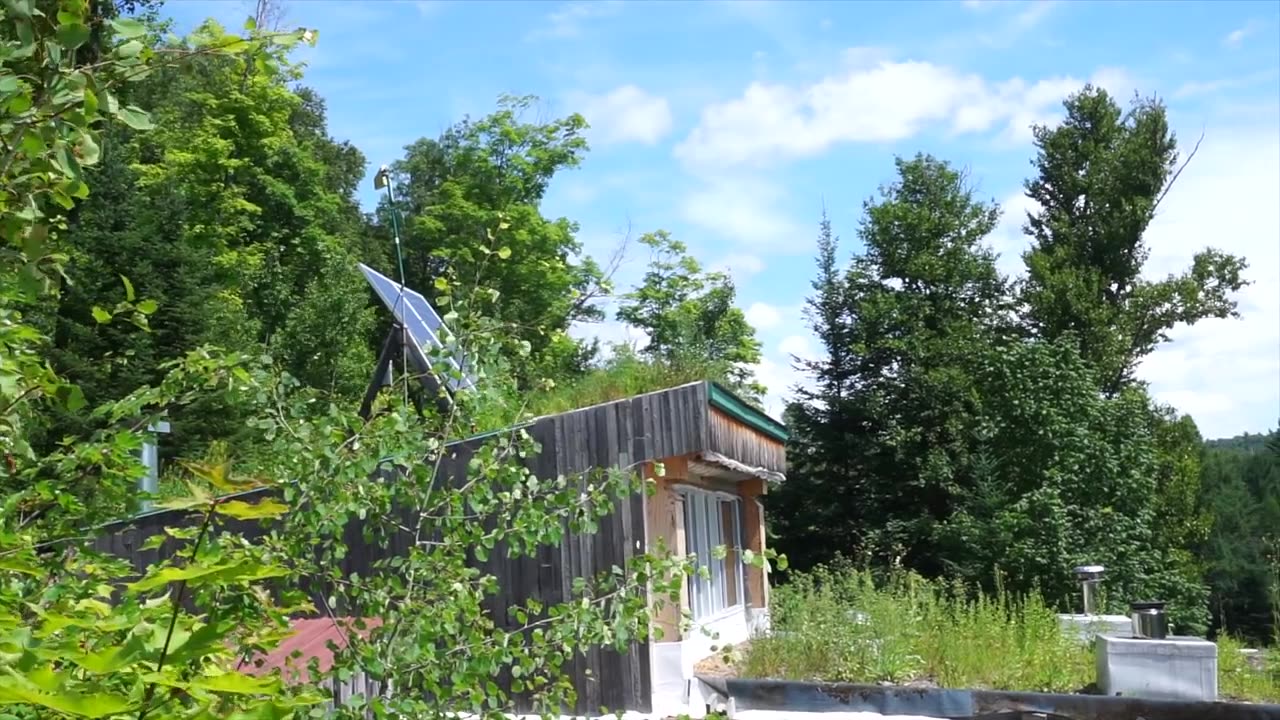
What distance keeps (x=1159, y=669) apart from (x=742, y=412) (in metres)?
4.24

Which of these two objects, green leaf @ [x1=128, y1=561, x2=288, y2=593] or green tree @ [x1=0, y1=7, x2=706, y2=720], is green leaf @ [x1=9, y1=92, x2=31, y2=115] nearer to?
green tree @ [x1=0, y1=7, x2=706, y2=720]

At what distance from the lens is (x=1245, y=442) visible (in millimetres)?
58438

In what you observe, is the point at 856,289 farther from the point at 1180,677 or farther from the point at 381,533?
the point at 381,533

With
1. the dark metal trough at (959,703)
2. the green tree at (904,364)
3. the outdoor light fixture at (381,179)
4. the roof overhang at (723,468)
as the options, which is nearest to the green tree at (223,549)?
the outdoor light fixture at (381,179)

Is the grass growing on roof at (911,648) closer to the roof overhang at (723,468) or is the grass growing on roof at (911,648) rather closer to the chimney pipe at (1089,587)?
the chimney pipe at (1089,587)

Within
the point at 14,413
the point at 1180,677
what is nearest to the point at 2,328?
the point at 14,413

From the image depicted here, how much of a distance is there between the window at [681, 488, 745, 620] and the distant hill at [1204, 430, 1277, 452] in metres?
27.0

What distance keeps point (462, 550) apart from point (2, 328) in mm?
1443

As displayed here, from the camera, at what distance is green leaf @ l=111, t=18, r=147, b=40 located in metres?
1.79

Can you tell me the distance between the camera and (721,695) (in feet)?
31.8

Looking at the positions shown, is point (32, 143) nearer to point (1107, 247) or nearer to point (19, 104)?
point (19, 104)

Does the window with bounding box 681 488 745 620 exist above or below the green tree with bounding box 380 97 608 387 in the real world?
below

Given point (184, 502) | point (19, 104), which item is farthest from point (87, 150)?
point (184, 502)

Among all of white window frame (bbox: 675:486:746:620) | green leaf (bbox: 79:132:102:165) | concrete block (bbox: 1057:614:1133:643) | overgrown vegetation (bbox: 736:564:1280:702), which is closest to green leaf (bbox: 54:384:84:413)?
green leaf (bbox: 79:132:102:165)
